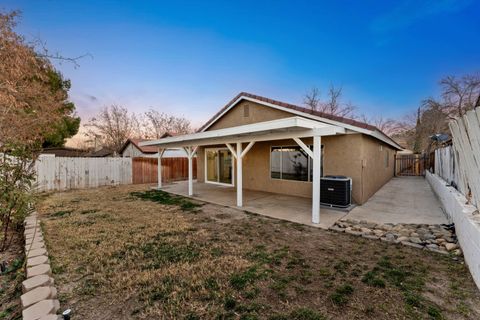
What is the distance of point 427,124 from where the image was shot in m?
20.0

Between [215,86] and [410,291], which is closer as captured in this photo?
[410,291]

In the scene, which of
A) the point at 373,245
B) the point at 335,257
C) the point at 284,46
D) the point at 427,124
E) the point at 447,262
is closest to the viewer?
the point at 447,262

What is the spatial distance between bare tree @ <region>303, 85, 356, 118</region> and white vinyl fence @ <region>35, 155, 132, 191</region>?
61.8 ft

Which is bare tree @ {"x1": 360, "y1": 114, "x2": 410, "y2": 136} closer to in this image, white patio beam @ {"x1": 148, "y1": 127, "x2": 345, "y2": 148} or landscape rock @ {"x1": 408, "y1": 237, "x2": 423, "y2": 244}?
white patio beam @ {"x1": 148, "y1": 127, "x2": 345, "y2": 148}

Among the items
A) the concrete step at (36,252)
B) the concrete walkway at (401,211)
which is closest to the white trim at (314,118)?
the concrete walkway at (401,211)

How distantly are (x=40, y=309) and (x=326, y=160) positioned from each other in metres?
7.48

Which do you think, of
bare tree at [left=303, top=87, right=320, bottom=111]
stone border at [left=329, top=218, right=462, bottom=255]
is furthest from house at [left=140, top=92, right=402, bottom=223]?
bare tree at [left=303, top=87, right=320, bottom=111]

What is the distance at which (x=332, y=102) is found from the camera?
71.1 ft

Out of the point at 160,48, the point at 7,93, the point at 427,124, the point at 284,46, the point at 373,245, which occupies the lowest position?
the point at 373,245

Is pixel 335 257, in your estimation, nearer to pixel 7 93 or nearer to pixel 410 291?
pixel 410 291

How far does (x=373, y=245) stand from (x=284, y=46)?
9.92m

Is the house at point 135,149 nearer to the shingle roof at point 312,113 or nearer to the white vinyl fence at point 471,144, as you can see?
the shingle roof at point 312,113

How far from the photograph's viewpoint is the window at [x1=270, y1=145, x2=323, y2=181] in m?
7.63

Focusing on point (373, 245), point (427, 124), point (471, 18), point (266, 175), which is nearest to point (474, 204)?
point (373, 245)
